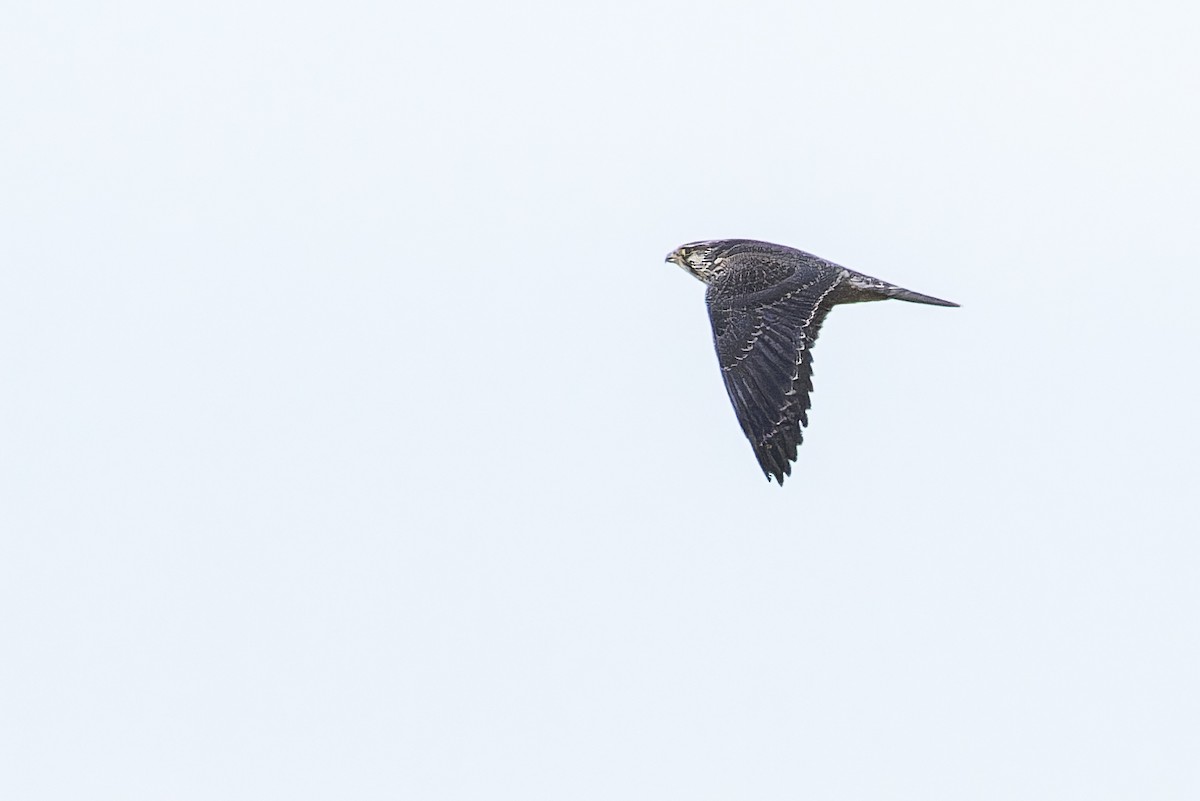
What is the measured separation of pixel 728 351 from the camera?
2373 centimetres

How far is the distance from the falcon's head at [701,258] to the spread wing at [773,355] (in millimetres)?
1796

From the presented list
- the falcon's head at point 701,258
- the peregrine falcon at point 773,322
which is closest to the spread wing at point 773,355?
the peregrine falcon at point 773,322

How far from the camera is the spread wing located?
22641 mm

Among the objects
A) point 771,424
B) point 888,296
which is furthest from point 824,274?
point 771,424

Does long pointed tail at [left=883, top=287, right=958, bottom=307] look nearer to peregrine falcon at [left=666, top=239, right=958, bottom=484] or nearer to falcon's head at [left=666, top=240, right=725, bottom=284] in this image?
peregrine falcon at [left=666, top=239, right=958, bottom=484]

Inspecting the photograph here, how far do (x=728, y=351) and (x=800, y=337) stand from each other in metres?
0.71

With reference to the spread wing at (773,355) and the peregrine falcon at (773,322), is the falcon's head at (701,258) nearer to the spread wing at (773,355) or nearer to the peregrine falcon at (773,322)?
the peregrine falcon at (773,322)

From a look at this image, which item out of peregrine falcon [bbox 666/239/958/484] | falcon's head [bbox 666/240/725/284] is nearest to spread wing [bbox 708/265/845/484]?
peregrine falcon [bbox 666/239/958/484]

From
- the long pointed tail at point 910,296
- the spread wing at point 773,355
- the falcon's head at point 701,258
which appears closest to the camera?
the spread wing at point 773,355

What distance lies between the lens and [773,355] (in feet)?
76.8

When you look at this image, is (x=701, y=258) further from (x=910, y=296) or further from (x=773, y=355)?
(x=773, y=355)

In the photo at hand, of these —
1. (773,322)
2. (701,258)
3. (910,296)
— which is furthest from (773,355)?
(701,258)

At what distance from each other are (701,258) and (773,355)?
3982 mm

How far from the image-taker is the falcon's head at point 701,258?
26.7m
